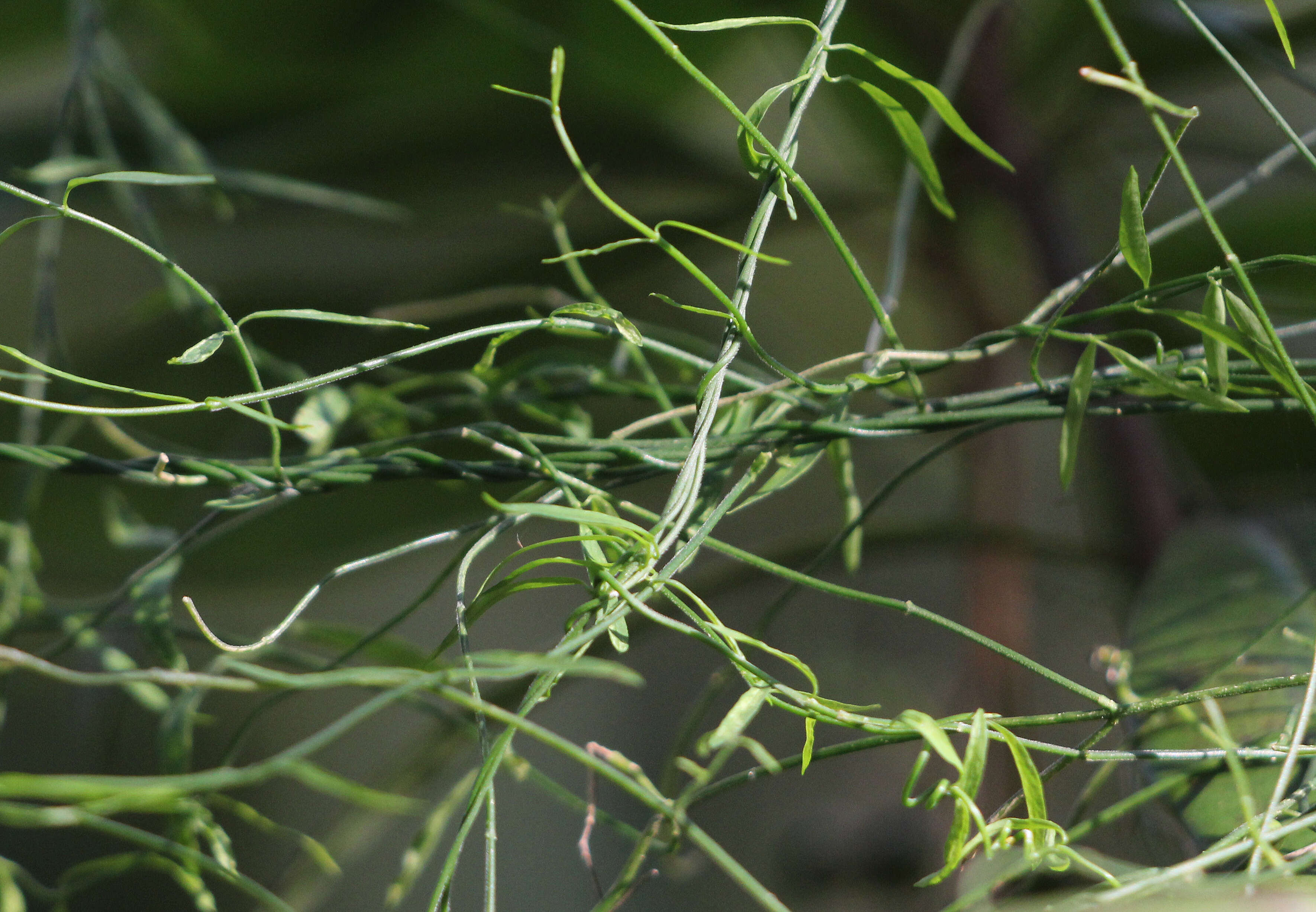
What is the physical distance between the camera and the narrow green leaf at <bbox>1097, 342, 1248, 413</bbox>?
132 mm

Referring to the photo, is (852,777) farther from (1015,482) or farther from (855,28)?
(855,28)

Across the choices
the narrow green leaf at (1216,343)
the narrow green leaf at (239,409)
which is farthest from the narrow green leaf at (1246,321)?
the narrow green leaf at (239,409)

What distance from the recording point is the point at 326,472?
156mm

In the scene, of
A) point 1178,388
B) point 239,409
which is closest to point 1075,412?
point 1178,388

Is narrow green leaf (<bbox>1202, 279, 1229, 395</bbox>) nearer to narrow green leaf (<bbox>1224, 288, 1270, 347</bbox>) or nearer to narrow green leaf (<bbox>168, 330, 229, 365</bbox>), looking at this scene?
narrow green leaf (<bbox>1224, 288, 1270, 347</bbox>)

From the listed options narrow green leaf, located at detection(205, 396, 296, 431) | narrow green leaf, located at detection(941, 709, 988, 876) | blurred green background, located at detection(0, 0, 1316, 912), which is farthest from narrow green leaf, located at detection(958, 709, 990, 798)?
blurred green background, located at detection(0, 0, 1316, 912)

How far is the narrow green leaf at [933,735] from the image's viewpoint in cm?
11

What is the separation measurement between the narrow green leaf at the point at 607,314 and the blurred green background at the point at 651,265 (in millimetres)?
213

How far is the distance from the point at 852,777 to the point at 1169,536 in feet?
0.78

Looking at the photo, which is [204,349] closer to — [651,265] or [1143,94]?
[1143,94]

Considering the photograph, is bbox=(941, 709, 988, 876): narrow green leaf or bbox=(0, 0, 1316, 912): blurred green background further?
bbox=(0, 0, 1316, 912): blurred green background

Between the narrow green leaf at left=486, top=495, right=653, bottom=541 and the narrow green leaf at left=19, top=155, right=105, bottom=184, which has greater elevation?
the narrow green leaf at left=19, top=155, right=105, bottom=184

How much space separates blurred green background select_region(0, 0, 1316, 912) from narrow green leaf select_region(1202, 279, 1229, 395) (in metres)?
0.20

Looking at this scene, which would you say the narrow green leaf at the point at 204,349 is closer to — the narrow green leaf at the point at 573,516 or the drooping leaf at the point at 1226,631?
the narrow green leaf at the point at 573,516
